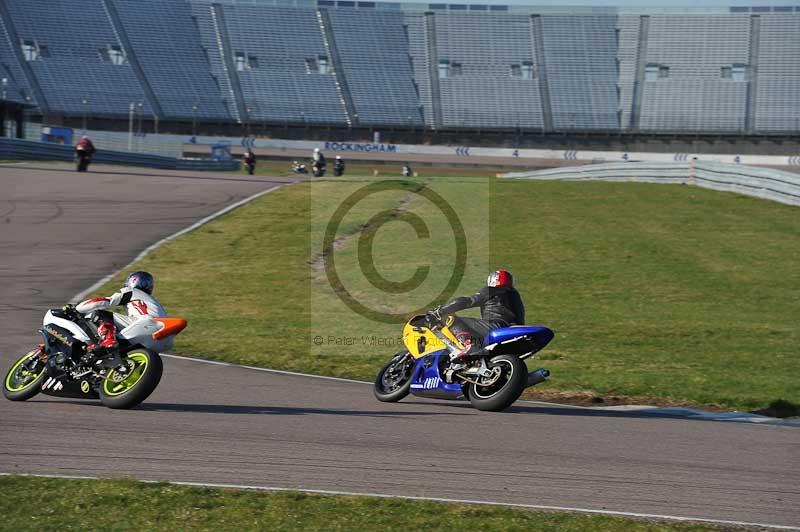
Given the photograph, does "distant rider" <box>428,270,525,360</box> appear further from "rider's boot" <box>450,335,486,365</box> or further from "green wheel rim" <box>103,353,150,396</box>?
"green wheel rim" <box>103,353,150,396</box>

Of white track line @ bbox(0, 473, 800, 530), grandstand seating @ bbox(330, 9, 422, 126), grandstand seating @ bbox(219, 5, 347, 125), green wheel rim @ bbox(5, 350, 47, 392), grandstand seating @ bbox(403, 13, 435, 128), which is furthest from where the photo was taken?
grandstand seating @ bbox(403, 13, 435, 128)

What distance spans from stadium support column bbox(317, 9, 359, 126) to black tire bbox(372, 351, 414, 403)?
6802 cm

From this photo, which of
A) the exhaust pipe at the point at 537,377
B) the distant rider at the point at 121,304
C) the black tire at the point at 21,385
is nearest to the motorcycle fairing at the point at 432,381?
the exhaust pipe at the point at 537,377

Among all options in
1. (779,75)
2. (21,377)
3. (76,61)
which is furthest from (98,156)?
(779,75)

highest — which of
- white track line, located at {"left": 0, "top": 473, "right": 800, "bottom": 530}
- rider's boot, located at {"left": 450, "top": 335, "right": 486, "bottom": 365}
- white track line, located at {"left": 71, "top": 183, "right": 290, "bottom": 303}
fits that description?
white track line, located at {"left": 71, "top": 183, "right": 290, "bottom": 303}

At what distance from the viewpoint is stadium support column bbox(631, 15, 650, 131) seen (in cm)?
7775

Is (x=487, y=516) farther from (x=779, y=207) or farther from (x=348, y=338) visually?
(x=779, y=207)

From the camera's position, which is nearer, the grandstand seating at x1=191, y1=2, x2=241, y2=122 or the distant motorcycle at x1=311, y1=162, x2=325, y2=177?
the distant motorcycle at x1=311, y1=162, x2=325, y2=177

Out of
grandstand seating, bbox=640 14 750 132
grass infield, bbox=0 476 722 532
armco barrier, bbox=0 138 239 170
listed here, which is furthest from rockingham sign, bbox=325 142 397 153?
grass infield, bbox=0 476 722 532

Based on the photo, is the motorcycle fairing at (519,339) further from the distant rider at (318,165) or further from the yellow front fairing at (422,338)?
the distant rider at (318,165)

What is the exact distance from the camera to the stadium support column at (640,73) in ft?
255

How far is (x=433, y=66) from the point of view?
81938 millimetres

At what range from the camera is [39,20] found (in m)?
75.3

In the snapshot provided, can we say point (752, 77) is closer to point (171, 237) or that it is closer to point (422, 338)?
point (171, 237)
